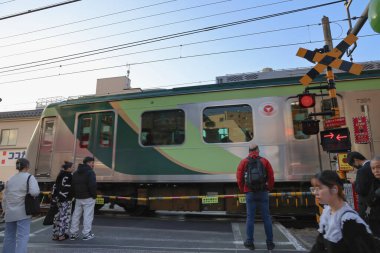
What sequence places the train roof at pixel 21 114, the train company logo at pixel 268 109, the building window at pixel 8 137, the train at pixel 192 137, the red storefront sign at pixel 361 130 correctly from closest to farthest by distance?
1. the red storefront sign at pixel 361 130
2. the train at pixel 192 137
3. the train company logo at pixel 268 109
4. the train roof at pixel 21 114
5. the building window at pixel 8 137

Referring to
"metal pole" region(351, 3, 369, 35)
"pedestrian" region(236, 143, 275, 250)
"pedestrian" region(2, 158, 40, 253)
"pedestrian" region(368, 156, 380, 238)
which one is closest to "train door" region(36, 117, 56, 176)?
"pedestrian" region(2, 158, 40, 253)

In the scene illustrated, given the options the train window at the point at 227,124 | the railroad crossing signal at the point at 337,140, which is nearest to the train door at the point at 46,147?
the train window at the point at 227,124

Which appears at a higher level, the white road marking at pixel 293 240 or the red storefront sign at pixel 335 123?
the red storefront sign at pixel 335 123

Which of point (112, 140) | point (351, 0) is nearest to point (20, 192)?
point (112, 140)

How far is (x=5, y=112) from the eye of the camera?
72.0 feet

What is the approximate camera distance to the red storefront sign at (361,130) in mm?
6465

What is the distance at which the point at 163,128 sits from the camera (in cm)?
832

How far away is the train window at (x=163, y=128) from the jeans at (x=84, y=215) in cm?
255

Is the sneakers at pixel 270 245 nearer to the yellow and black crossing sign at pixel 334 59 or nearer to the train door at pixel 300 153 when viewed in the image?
the train door at pixel 300 153

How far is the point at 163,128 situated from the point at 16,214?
4438mm

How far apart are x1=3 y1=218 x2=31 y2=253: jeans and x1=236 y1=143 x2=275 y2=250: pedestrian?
3.31 metres

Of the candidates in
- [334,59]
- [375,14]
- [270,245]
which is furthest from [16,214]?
[375,14]

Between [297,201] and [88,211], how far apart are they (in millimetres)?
4604

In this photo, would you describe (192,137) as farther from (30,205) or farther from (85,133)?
(30,205)
